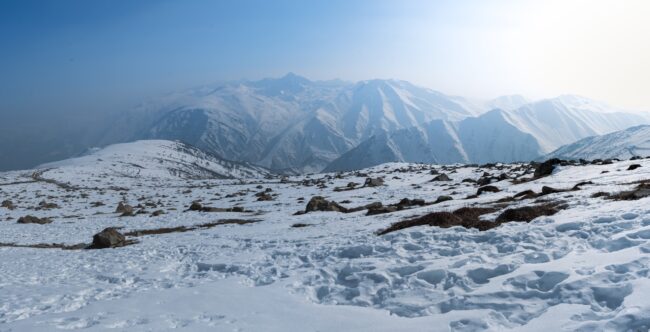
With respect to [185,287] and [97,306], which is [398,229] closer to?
[185,287]

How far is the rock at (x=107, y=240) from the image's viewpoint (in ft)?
83.6

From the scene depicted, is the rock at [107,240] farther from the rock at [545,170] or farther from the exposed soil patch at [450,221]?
the rock at [545,170]

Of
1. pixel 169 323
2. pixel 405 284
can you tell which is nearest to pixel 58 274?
pixel 169 323

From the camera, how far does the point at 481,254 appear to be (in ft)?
44.4

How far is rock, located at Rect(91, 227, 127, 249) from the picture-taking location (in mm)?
25480

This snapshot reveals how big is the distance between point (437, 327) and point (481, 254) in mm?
5493

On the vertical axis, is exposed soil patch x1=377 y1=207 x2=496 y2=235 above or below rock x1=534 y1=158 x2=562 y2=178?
above

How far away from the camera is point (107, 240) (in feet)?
84.2

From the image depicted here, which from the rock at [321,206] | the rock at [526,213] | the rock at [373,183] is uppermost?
the rock at [526,213]

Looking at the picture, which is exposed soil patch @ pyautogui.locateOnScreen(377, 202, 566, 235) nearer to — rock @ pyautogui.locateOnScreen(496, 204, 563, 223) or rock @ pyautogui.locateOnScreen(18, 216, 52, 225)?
rock @ pyautogui.locateOnScreen(496, 204, 563, 223)

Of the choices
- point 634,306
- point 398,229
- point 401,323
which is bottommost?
point 398,229

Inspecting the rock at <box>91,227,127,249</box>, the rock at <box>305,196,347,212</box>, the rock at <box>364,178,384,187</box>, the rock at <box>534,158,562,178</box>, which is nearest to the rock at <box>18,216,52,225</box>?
the rock at <box>91,227,127,249</box>

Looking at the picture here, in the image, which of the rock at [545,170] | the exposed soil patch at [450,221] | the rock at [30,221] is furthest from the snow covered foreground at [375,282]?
the rock at [30,221]

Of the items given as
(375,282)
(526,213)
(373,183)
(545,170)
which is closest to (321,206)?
(526,213)
